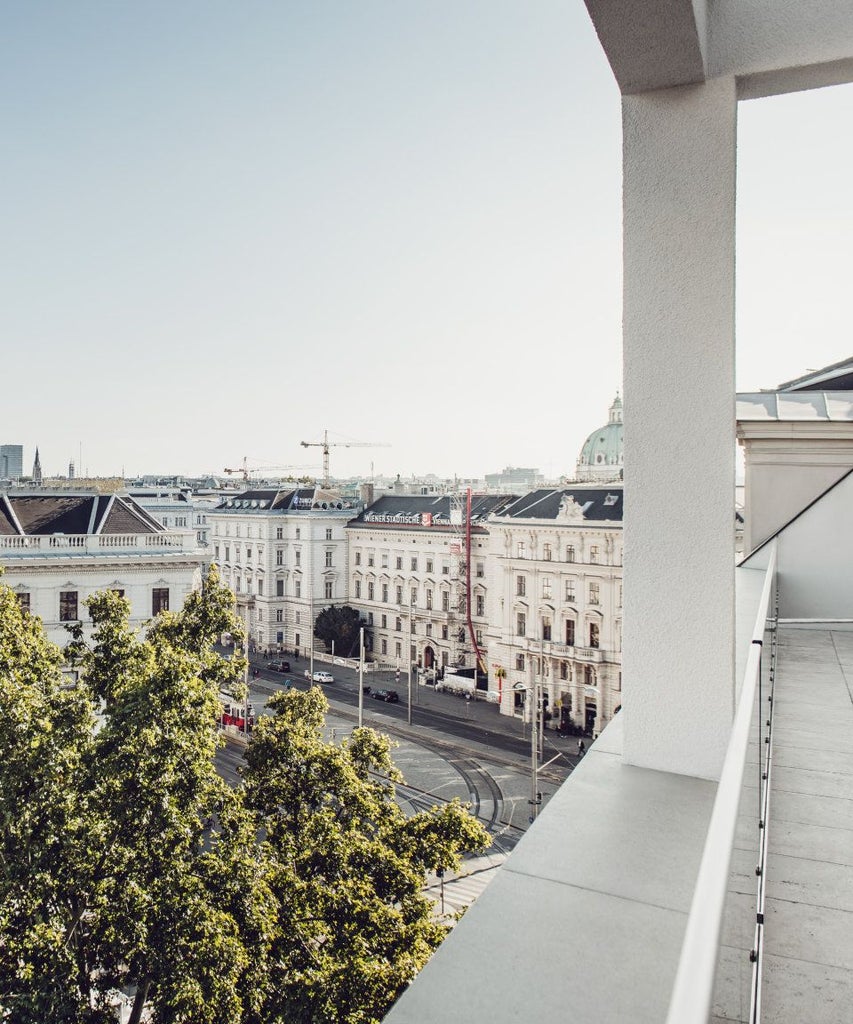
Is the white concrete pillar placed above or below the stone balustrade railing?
above

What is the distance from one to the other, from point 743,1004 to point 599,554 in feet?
109

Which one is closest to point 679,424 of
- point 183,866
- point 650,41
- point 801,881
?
point 650,41

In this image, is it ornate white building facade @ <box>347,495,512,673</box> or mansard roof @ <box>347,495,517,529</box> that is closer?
ornate white building facade @ <box>347,495,512,673</box>

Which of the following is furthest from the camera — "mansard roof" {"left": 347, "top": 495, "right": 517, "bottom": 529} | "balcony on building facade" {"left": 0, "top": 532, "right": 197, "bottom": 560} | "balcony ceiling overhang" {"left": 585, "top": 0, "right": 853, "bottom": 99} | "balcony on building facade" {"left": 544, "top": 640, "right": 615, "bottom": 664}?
"mansard roof" {"left": 347, "top": 495, "right": 517, "bottom": 529}

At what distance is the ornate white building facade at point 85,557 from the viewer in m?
20.7

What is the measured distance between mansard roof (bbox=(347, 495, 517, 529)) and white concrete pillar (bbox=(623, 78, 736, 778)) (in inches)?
1482

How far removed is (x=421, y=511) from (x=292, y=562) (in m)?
8.79

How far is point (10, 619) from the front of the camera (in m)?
9.48

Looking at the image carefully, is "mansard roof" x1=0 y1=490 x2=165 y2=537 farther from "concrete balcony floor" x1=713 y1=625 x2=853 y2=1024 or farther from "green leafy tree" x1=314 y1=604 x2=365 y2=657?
"green leafy tree" x1=314 y1=604 x2=365 y2=657

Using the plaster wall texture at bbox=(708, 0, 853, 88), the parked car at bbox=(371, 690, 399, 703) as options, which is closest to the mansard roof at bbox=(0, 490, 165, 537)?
the parked car at bbox=(371, 690, 399, 703)

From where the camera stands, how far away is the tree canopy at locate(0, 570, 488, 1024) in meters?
6.83

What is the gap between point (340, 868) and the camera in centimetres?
795

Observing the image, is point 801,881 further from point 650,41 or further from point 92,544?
point 92,544

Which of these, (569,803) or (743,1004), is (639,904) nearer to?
(743,1004)
